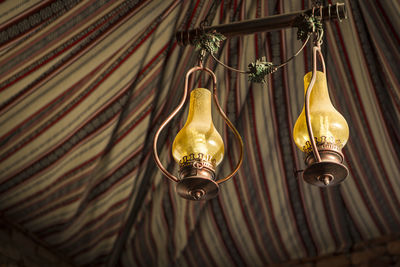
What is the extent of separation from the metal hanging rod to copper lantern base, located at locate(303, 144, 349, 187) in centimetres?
43

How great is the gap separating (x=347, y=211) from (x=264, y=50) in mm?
1210

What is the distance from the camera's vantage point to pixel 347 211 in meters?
3.27

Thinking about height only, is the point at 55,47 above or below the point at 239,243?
above

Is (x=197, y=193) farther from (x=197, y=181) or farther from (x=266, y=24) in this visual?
(x=266, y=24)

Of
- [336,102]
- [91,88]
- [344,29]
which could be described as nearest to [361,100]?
[336,102]

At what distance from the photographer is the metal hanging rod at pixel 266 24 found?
5.48ft

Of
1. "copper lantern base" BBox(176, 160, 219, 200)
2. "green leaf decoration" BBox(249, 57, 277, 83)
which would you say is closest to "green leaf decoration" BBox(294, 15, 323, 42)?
"green leaf decoration" BBox(249, 57, 277, 83)

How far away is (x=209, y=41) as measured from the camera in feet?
5.68

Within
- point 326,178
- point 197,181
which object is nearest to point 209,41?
point 197,181

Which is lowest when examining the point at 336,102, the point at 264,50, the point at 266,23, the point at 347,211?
the point at 266,23

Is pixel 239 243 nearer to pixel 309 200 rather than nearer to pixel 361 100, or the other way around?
pixel 309 200

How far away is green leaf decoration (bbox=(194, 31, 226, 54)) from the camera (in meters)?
1.73

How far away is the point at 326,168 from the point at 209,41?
0.57 m

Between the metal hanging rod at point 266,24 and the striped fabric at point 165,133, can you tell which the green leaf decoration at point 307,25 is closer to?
the metal hanging rod at point 266,24
